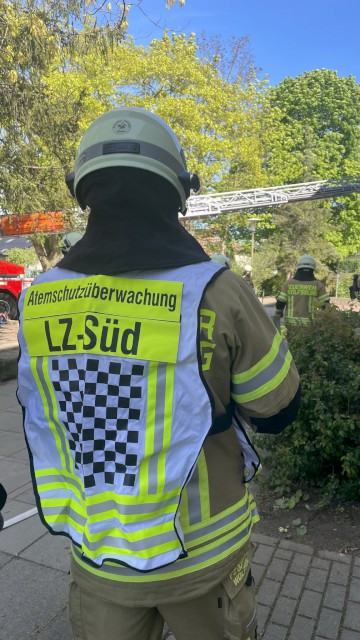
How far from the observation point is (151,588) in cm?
122

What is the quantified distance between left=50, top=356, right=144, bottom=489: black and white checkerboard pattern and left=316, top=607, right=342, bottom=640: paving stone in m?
1.73

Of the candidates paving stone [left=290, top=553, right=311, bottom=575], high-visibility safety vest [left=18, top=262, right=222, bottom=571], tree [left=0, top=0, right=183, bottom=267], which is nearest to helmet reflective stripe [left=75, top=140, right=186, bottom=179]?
high-visibility safety vest [left=18, top=262, right=222, bottom=571]

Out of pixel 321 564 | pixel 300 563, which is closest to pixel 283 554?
pixel 300 563

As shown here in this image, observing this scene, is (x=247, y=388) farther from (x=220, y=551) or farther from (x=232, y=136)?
(x=232, y=136)

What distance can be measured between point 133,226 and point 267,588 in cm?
222

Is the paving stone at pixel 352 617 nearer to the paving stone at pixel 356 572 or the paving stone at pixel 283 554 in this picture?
the paving stone at pixel 356 572

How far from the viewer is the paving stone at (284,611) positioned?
235cm

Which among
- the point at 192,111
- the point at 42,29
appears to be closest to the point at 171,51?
the point at 192,111

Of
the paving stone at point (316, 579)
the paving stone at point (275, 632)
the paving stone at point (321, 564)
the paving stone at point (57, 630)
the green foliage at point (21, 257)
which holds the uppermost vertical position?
the green foliage at point (21, 257)

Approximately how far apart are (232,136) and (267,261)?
26.2 ft

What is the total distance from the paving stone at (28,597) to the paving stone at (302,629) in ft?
3.80

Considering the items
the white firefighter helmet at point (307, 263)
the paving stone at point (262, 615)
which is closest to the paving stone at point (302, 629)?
the paving stone at point (262, 615)

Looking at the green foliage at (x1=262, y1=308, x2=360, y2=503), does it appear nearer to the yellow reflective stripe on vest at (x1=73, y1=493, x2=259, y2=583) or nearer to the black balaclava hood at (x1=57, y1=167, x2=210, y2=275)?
the yellow reflective stripe on vest at (x1=73, y1=493, x2=259, y2=583)

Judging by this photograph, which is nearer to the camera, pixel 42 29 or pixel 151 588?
pixel 151 588
